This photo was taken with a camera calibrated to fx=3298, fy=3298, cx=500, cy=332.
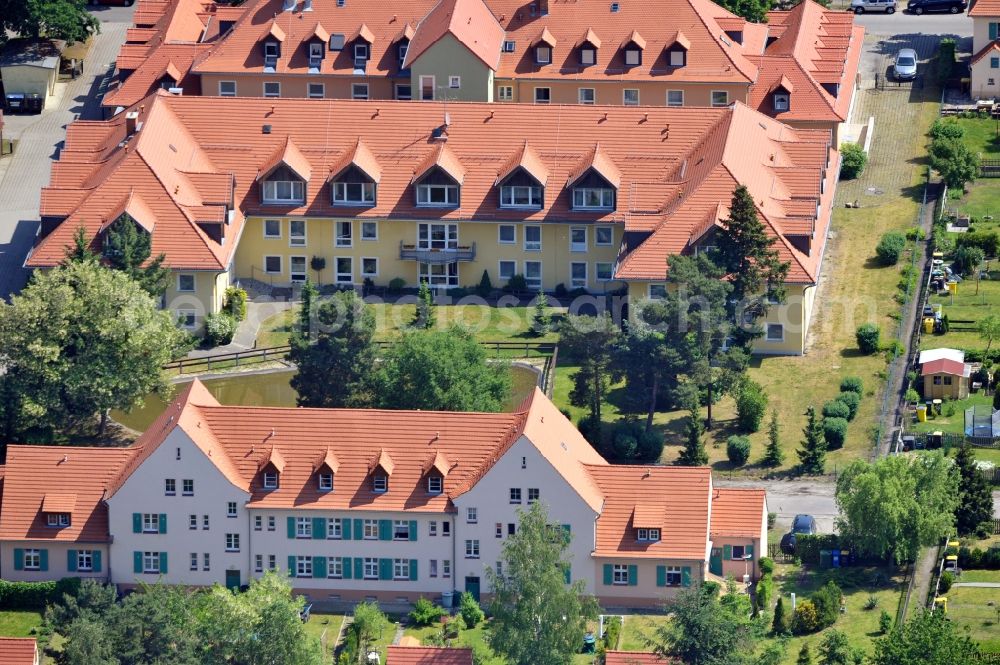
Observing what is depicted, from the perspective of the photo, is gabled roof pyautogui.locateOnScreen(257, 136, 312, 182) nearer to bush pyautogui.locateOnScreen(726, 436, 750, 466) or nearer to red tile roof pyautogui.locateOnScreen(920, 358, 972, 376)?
bush pyautogui.locateOnScreen(726, 436, 750, 466)

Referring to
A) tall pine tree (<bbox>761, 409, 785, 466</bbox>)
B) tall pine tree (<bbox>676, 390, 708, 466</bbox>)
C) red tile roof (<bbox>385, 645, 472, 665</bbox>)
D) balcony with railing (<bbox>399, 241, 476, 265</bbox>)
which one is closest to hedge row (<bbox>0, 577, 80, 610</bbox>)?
red tile roof (<bbox>385, 645, 472, 665</bbox>)

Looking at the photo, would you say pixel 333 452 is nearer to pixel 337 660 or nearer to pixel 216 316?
pixel 337 660

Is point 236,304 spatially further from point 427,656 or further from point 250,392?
point 427,656

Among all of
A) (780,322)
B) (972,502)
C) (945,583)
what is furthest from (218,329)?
(945,583)

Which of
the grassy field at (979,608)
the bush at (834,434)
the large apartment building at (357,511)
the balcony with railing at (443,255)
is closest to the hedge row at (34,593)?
the large apartment building at (357,511)

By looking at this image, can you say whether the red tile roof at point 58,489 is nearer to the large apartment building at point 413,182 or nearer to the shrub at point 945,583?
the large apartment building at point 413,182

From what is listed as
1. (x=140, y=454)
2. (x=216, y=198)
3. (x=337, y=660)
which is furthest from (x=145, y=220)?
(x=337, y=660)
